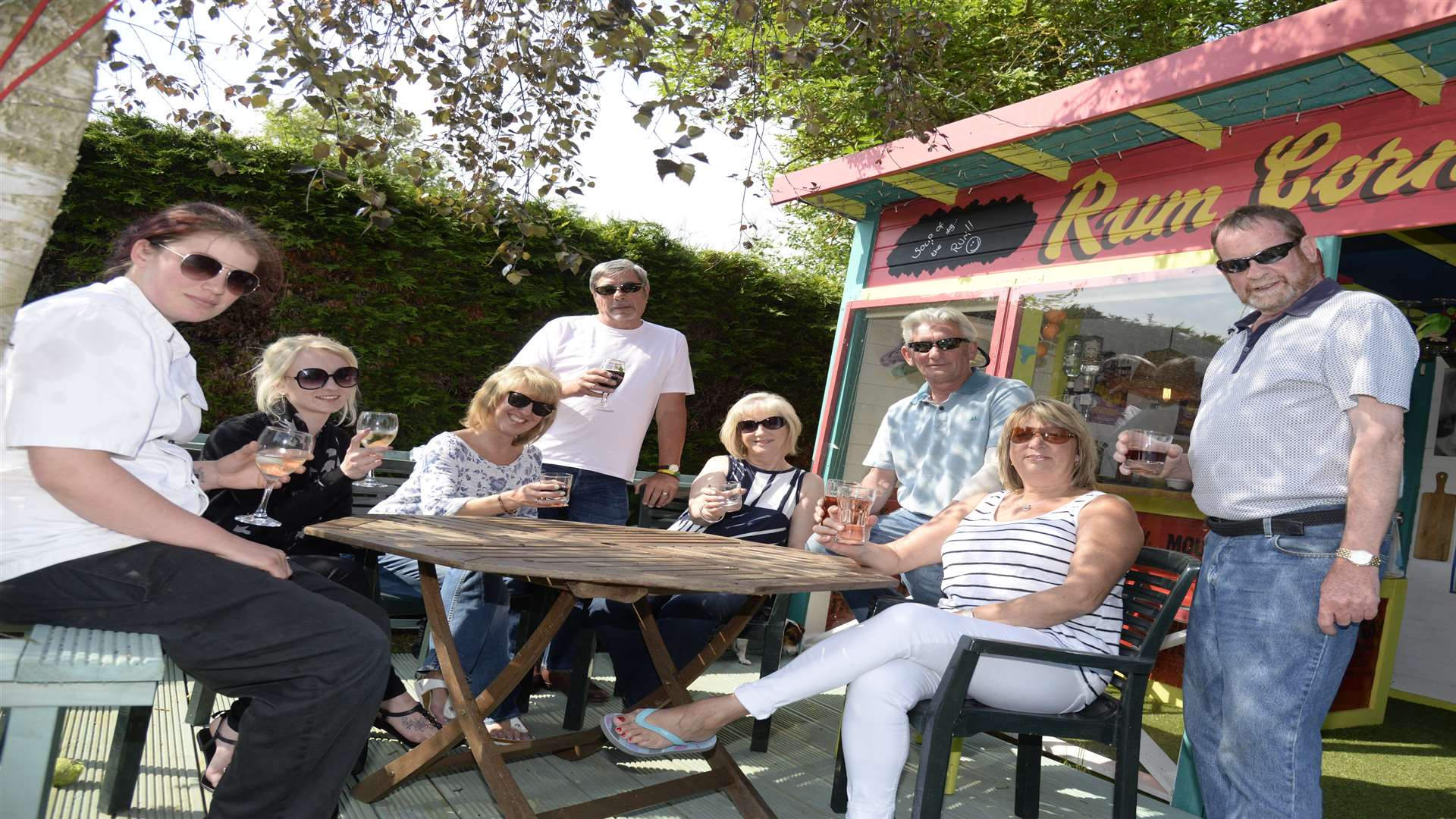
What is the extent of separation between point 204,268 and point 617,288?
232 cm

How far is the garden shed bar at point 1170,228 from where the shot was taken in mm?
3340

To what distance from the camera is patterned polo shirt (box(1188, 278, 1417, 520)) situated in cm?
219

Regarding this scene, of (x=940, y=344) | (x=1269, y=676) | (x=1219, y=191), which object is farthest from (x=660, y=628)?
(x=1219, y=191)

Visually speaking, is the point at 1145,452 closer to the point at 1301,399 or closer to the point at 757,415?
the point at 1301,399

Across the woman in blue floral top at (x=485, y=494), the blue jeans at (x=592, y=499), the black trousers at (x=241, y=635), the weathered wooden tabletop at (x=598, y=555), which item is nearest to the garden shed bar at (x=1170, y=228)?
the blue jeans at (x=592, y=499)

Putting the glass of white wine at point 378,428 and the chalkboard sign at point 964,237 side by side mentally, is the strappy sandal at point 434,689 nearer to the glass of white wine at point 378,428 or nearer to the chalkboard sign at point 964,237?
the glass of white wine at point 378,428

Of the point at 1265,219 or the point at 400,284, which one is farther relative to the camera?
the point at 400,284

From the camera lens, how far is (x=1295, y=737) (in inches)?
86.0

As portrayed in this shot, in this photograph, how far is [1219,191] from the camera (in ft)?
13.3

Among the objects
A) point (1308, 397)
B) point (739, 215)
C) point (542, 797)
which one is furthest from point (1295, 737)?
point (739, 215)

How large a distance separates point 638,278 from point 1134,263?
2.24 m

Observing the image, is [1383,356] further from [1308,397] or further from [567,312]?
[567,312]

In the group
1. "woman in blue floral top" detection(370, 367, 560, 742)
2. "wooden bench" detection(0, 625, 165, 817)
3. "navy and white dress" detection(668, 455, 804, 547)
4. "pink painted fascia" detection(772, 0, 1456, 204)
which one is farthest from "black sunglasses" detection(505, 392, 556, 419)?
"pink painted fascia" detection(772, 0, 1456, 204)

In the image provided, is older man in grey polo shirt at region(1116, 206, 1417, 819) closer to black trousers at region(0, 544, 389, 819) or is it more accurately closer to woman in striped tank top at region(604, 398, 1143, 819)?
woman in striped tank top at region(604, 398, 1143, 819)
